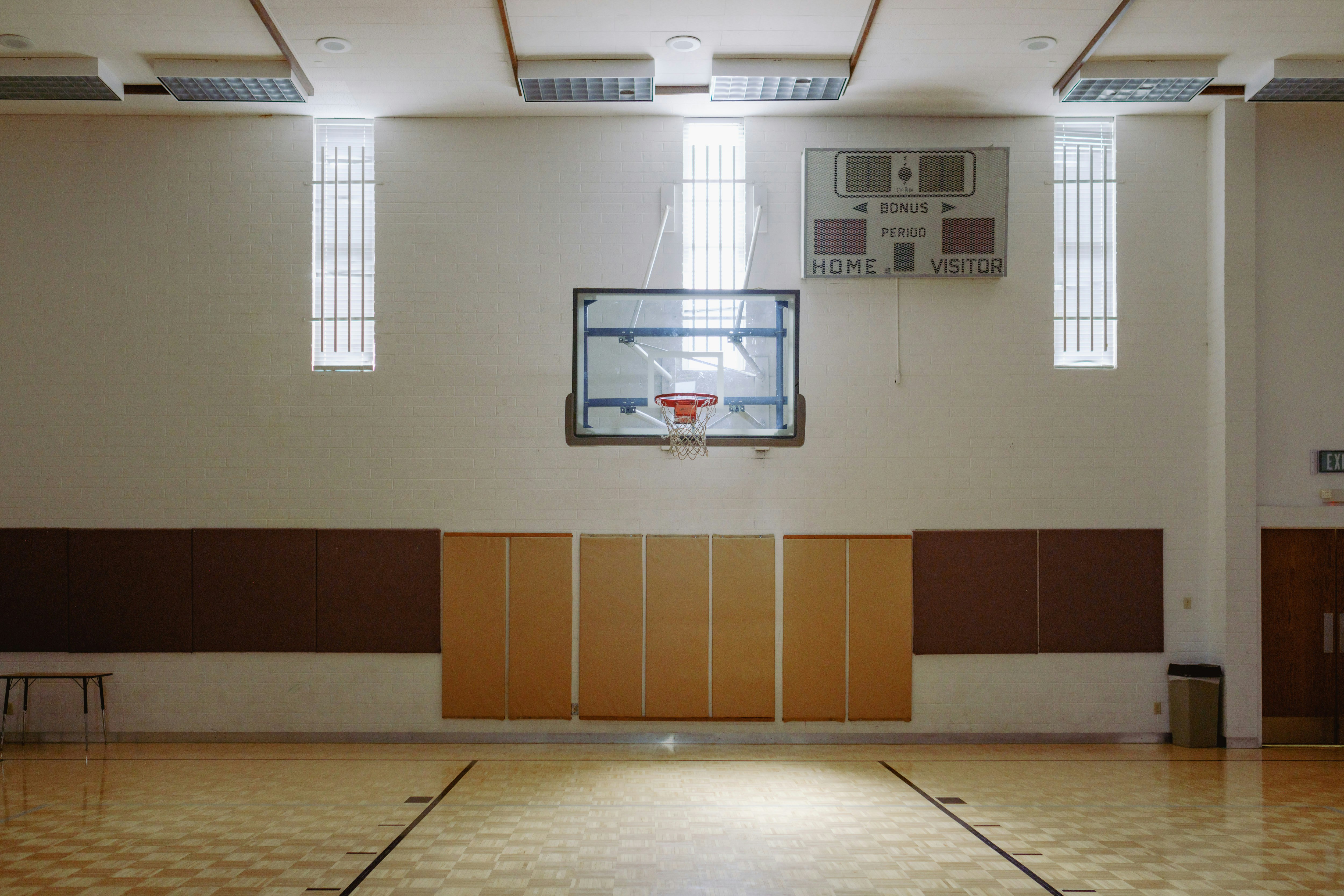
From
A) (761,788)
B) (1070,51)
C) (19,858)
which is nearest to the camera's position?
(19,858)

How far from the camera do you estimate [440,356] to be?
7633mm

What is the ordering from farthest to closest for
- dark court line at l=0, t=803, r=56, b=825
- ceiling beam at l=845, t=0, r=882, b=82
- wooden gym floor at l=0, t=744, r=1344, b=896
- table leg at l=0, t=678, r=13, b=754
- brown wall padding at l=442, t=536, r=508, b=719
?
brown wall padding at l=442, t=536, r=508, b=719, table leg at l=0, t=678, r=13, b=754, ceiling beam at l=845, t=0, r=882, b=82, dark court line at l=0, t=803, r=56, b=825, wooden gym floor at l=0, t=744, r=1344, b=896

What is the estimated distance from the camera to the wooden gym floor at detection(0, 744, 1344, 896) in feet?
14.9

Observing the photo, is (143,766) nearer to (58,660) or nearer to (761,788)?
(58,660)

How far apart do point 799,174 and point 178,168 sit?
17.9ft

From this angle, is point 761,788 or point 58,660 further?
point 58,660

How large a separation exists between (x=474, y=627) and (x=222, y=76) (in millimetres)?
4826

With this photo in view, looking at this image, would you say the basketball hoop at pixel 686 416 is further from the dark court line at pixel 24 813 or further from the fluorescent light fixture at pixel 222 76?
the dark court line at pixel 24 813

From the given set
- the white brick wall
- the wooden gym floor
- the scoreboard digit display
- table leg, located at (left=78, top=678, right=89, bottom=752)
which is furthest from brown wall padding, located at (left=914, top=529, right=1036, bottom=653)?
table leg, located at (left=78, top=678, right=89, bottom=752)

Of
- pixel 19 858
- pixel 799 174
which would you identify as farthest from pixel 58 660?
pixel 799 174

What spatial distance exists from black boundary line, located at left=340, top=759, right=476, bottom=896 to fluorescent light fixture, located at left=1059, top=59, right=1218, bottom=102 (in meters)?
5.78

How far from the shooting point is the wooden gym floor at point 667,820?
4543mm

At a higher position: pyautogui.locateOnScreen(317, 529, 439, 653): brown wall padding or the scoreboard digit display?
the scoreboard digit display

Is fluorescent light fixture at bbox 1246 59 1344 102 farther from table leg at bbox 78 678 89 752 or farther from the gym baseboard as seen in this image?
table leg at bbox 78 678 89 752
